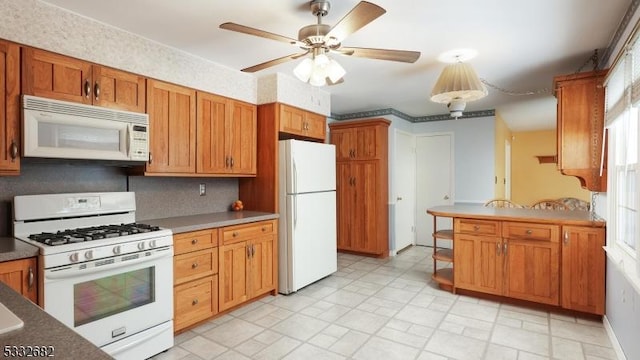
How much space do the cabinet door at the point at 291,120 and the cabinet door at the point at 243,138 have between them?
0.30 m

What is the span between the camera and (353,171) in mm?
5180

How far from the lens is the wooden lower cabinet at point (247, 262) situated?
2979 millimetres

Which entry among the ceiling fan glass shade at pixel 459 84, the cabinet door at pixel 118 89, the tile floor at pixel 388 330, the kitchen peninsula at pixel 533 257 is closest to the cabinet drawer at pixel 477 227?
the kitchen peninsula at pixel 533 257

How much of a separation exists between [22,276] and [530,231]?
3.80m

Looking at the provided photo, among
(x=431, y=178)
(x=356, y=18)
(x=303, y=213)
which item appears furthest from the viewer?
(x=431, y=178)

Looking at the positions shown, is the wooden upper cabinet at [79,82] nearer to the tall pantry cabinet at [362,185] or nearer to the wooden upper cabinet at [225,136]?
the wooden upper cabinet at [225,136]

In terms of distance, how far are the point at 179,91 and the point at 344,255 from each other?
3.39m

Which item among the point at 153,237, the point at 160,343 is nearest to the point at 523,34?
the point at 153,237

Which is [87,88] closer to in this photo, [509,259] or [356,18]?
[356,18]

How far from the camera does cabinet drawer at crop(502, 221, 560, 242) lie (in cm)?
304

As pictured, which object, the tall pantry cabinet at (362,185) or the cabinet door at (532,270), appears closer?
the cabinet door at (532,270)

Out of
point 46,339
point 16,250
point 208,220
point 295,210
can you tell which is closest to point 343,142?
point 295,210

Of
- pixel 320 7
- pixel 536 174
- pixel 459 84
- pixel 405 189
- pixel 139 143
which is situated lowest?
pixel 405 189

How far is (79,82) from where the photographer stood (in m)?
2.31
